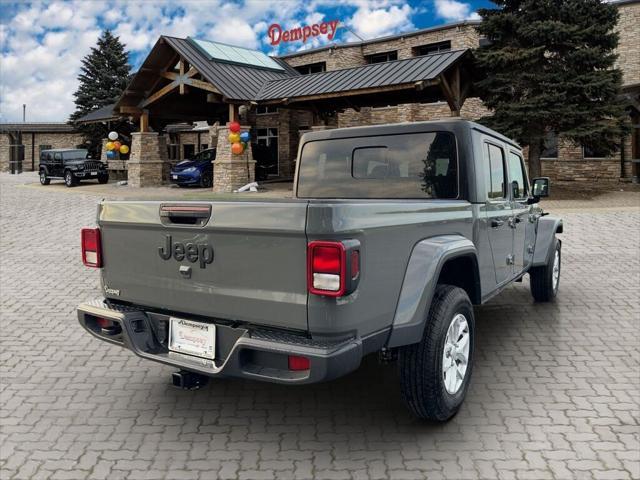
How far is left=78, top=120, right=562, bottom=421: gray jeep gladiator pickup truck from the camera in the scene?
3070 mm

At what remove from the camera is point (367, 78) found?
21.3 meters

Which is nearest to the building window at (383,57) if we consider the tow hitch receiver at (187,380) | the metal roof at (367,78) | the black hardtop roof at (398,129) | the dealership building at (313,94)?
the dealership building at (313,94)

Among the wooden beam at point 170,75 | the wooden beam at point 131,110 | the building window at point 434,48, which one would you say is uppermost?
the building window at point 434,48

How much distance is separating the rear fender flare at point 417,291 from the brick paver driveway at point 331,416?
723 millimetres

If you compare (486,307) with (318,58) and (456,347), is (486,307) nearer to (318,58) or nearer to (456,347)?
(456,347)

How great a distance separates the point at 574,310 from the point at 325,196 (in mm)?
3561

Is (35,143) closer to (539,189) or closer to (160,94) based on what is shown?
(160,94)

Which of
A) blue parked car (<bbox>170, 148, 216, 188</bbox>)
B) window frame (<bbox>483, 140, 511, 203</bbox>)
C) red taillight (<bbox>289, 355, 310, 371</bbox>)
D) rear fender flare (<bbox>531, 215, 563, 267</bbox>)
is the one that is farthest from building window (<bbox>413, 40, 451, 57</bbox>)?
red taillight (<bbox>289, 355, 310, 371</bbox>)

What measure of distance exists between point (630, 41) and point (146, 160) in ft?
76.1

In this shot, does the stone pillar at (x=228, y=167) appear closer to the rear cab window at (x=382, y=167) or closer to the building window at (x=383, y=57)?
the building window at (x=383, y=57)

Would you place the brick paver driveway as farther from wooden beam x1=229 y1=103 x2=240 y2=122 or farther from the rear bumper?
A: wooden beam x1=229 y1=103 x2=240 y2=122

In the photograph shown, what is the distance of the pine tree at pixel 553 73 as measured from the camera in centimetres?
1892

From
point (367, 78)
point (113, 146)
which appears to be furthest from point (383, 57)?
point (113, 146)

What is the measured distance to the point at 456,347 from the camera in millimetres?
3988
